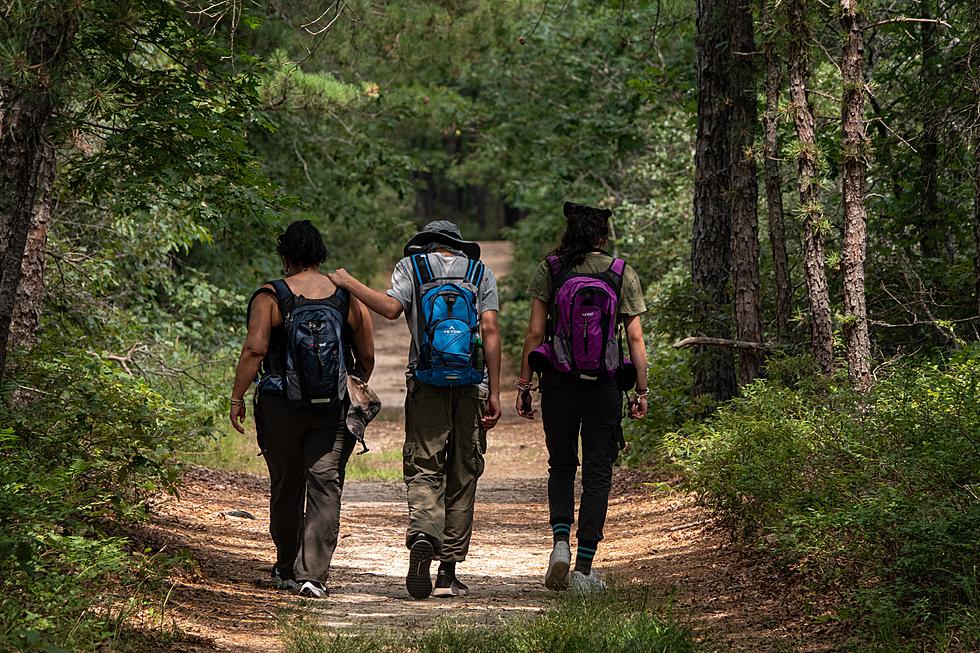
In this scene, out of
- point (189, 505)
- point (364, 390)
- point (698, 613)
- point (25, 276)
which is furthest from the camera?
point (189, 505)

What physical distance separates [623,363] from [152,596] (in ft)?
9.22

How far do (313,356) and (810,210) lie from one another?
430 centimetres

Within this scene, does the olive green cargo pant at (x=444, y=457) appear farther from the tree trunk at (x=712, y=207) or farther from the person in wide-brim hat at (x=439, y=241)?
the tree trunk at (x=712, y=207)

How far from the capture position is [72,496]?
6.19 meters

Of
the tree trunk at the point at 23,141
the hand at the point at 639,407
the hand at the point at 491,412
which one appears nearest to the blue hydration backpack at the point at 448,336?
the hand at the point at 491,412

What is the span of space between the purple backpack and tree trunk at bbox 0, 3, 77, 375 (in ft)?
9.37

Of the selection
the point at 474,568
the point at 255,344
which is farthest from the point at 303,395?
the point at 474,568

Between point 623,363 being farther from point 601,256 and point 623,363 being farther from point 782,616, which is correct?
point 782,616

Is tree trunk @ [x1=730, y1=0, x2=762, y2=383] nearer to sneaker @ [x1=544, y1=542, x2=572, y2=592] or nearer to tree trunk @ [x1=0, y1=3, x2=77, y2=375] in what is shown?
sneaker @ [x1=544, y1=542, x2=572, y2=592]

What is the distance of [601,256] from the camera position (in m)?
6.78

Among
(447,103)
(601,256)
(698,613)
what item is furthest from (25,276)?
(447,103)

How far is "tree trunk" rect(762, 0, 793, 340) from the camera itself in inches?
396

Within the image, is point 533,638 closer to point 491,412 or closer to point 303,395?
point 491,412

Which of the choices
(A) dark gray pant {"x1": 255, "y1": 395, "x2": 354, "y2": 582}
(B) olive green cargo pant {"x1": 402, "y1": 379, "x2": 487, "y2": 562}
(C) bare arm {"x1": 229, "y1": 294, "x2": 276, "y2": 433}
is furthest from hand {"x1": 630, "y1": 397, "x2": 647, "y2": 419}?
(C) bare arm {"x1": 229, "y1": 294, "x2": 276, "y2": 433}
